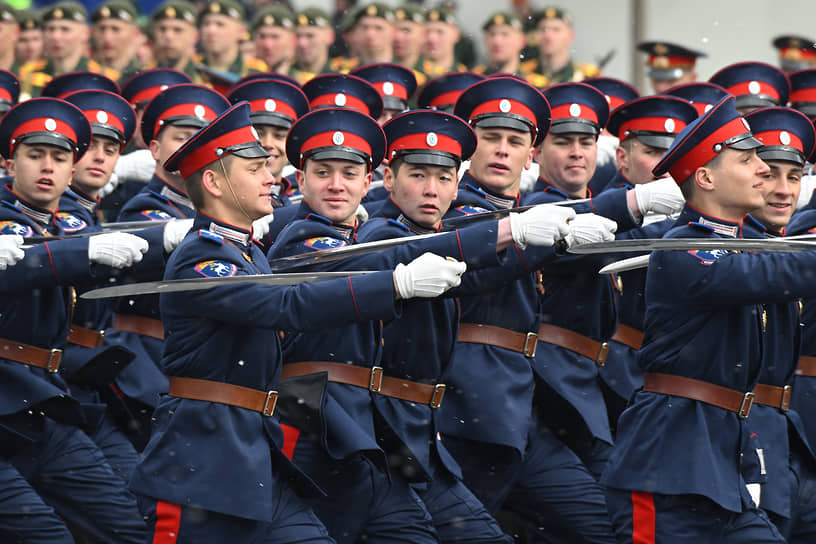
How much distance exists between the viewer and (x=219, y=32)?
12.4 metres

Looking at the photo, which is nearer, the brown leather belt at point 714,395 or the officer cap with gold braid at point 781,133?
the brown leather belt at point 714,395

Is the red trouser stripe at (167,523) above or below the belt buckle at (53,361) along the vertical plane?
below

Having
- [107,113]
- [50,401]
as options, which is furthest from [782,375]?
[107,113]

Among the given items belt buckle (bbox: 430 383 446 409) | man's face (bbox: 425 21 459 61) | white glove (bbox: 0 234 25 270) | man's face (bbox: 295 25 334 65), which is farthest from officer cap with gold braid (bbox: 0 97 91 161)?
man's face (bbox: 425 21 459 61)

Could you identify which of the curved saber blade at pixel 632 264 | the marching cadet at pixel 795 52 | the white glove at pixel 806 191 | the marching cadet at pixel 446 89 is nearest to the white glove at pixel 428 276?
the curved saber blade at pixel 632 264

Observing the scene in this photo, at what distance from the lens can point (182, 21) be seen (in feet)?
39.7

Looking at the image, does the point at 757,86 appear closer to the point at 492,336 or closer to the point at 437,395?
the point at 492,336

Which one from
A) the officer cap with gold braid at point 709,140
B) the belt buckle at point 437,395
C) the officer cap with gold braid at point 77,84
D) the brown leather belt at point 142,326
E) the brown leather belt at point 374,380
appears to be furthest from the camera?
the officer cap with gold braid at point 77,84

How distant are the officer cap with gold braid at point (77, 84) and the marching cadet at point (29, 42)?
14.1 ft

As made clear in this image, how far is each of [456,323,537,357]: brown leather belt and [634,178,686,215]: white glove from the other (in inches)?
30.6

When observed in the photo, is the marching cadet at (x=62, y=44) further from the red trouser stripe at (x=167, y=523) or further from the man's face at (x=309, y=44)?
the red trouser stripe at (x=167, y=523)

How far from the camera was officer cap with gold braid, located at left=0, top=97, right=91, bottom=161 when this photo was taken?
21.1 feet

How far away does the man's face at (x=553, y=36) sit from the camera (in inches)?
525

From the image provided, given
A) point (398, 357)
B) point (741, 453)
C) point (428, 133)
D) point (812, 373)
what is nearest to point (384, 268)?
point (398, 357)
